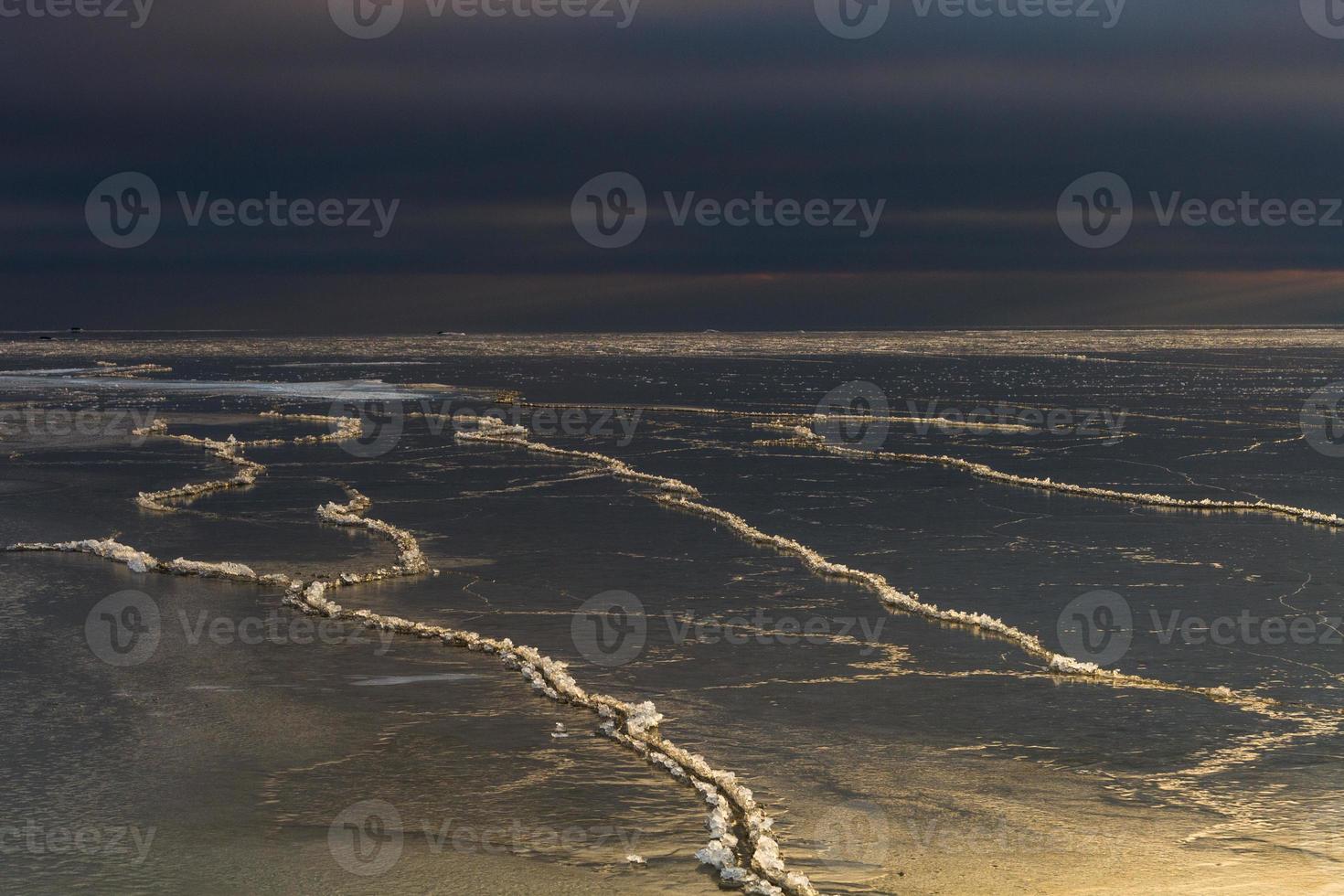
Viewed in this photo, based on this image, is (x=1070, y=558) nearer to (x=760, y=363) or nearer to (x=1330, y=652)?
(x=1330, y=652)

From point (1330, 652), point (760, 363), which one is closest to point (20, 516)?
point (1330, 652)

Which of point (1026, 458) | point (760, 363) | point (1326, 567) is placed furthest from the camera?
point (760, 363)

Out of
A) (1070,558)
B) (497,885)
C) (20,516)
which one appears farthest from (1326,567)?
(20,516)

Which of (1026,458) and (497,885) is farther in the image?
(1026,458)

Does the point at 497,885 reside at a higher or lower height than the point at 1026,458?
lower

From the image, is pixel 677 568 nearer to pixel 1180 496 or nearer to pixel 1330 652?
pixel 1330 652

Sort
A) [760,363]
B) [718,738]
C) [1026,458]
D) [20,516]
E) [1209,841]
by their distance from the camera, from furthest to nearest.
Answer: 1. [760,363]
2. [1026,458]
3. [20,516]
4. [718,738]
5. [1209,841]
